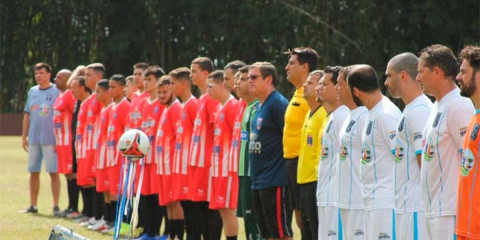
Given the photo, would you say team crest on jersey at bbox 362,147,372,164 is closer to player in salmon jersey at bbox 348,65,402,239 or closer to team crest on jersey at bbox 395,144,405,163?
player in salmon jersey at bbox 348,65,402,239

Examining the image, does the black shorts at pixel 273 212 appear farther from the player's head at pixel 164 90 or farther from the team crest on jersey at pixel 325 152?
the player's head at pixel 164 90

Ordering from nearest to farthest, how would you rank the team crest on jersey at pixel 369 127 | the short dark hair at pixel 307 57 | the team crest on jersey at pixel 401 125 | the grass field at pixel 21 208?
the team crest on jersey at pixel 401 125, the team crest on jersey at pixel 369 127, the short dark hair at pixel 307 57, the grass field at pixel 21 208

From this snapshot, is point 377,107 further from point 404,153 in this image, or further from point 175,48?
→ point 175,48

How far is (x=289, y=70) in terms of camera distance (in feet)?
31.9

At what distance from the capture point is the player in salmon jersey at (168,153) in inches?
495

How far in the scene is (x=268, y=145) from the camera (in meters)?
9.80

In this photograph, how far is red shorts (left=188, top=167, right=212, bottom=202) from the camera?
11.8m

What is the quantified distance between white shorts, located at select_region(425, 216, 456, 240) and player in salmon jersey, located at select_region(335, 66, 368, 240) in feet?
4.54

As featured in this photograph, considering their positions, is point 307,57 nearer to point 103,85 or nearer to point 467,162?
point 467,162

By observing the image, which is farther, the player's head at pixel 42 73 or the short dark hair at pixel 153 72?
the player's head at pixel 42 73

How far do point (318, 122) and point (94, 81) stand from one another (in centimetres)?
721

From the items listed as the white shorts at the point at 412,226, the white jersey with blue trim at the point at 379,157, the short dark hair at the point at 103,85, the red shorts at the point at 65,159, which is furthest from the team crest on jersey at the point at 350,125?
the red shorts at the point at 65,159

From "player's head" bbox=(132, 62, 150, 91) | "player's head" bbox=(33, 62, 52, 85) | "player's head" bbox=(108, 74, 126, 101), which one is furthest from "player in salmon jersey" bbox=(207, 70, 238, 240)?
"player's head" bbox=(33, 62, 52, 85)

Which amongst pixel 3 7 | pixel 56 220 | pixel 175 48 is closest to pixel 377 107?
pixel 56 220
